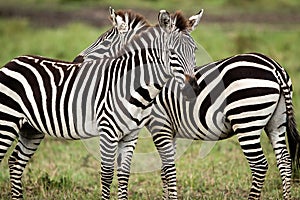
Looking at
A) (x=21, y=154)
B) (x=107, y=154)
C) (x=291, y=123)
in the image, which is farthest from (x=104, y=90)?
(x=291, y=123)

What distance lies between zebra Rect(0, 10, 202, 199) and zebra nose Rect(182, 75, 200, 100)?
0.01 meters

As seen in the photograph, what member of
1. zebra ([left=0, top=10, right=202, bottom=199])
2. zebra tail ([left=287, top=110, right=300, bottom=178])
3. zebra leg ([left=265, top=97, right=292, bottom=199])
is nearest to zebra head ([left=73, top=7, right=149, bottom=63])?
zebra ([left=0, top=10, right=202, bottom=199])

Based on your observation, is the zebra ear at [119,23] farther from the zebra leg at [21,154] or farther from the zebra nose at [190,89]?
the zebra leg at [21,154]

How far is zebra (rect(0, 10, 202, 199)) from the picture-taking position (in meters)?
5.79

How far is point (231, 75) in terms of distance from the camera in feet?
20.4

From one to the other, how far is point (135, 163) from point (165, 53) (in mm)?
4059

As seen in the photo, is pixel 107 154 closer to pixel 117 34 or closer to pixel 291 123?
pixel 117 34

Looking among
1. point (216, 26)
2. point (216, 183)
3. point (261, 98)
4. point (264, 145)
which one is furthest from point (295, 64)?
point (261, 98)

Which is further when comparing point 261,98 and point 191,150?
point 191,150

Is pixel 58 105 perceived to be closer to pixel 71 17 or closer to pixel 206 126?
pixel 206 126

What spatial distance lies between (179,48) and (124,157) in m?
1.34

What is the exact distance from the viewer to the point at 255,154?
6.11 metres

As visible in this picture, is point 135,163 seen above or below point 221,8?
below

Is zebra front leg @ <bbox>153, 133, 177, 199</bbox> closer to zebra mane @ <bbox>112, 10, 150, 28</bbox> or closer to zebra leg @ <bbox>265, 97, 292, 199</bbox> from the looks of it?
zebra leg @ <bbox>265, 97, 292, 199</bbox>
